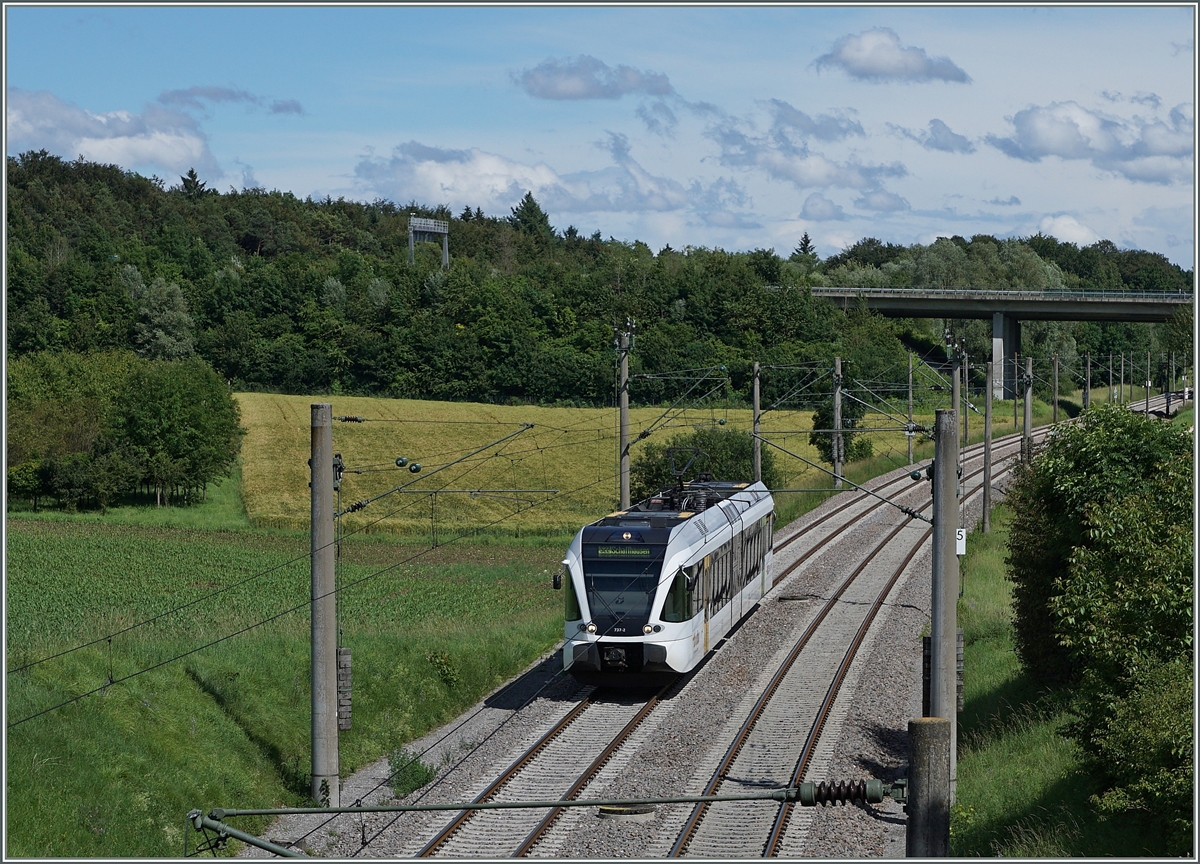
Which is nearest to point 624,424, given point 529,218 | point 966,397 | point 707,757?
point 707,757

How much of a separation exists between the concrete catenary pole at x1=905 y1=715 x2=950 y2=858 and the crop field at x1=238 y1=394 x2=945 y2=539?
41.4 metres

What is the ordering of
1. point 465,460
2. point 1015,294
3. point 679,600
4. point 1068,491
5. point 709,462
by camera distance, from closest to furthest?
point 1068,491
point 679,600
point 709,462
point 465,460
point 1015,294

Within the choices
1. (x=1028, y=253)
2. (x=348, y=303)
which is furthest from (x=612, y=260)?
(x=1028, y=253)

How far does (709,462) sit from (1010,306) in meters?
61.5

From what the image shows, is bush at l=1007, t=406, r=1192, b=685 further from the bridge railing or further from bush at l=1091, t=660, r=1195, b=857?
the bridge railing

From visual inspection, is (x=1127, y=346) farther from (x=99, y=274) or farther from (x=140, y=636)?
(x=140, y=636)

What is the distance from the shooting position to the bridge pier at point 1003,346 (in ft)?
323

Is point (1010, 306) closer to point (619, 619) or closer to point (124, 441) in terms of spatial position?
Result: point (124, 441)

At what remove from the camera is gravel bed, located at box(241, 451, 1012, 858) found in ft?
53.8

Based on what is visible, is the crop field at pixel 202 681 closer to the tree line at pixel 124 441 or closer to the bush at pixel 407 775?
the bush at pixel 407 775

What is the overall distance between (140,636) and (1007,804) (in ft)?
57.4

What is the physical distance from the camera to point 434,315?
105 m

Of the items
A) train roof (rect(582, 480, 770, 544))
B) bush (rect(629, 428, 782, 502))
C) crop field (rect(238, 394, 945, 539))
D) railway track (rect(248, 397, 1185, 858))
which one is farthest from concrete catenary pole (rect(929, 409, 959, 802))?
crop field (rect(238, 394, 945, 539))

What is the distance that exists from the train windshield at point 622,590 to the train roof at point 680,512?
50 centimetres
